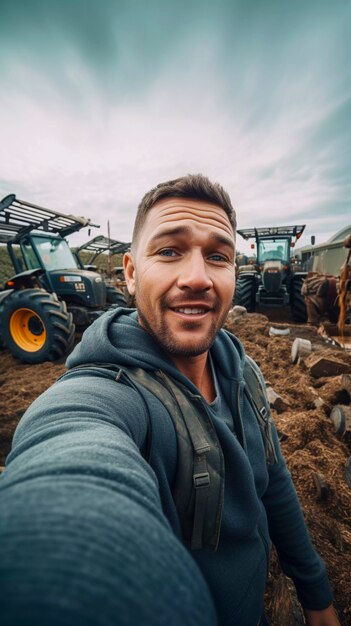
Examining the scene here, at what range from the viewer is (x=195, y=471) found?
0.88 meters

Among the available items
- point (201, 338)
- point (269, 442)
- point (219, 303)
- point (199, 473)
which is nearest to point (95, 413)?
point (199, 473)

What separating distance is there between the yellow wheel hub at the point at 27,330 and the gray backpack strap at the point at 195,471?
5620 mm

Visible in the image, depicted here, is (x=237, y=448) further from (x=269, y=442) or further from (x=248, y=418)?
(x=269, y=442)

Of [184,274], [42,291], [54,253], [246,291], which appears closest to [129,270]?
[184,274]

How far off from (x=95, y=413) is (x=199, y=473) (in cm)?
43

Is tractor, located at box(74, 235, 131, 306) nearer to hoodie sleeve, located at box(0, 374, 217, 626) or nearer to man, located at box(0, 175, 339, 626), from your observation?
man, located at box(0, 175, 339, 626)

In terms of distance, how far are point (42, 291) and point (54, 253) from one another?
1.72 metres

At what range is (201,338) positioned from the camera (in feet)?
3.82

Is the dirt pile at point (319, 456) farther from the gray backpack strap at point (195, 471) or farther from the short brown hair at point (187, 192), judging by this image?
the short brown hair at point (187, 192)

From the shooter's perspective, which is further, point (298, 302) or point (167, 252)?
point (298, 302)

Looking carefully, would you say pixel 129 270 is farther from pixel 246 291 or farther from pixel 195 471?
pixel 246 291

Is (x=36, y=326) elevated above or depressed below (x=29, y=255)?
below

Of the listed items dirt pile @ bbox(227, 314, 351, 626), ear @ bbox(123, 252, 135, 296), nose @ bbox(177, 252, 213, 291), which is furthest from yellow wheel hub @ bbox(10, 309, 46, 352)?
nose @ bbox(177, 252, 213, 291)

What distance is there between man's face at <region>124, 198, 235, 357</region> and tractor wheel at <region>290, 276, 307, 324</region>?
9.33m
